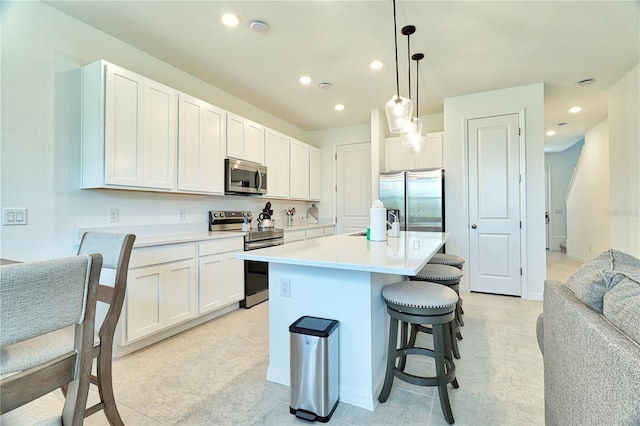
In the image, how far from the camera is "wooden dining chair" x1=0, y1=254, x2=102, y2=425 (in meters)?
0.67

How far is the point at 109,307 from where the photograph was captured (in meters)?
1.33

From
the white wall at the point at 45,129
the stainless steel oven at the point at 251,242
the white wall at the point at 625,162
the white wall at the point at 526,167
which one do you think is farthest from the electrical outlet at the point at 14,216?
the white wall at the point at 625,162

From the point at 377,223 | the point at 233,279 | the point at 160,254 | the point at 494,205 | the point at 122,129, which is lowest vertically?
the point at 233,279

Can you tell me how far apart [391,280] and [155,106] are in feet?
8.48

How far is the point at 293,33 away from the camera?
2648 millimetres

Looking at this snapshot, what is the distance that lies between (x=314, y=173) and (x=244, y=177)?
76.0 inches

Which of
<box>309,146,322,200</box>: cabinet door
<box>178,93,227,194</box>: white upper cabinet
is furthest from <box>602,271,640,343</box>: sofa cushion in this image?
<box>309,146,322,200</box>: cabinet door

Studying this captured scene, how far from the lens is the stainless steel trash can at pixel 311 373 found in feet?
5.09

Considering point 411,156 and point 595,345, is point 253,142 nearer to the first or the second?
point 411,156

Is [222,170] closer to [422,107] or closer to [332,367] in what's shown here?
[332,367]

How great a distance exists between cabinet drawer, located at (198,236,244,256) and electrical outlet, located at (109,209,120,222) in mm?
743

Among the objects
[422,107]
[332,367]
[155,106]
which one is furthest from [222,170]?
[422,107]

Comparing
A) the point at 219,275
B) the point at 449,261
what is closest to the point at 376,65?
the point at 449,261

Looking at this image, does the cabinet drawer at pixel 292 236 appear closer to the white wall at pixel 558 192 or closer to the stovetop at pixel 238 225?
the stovetop at pixel 238 225
